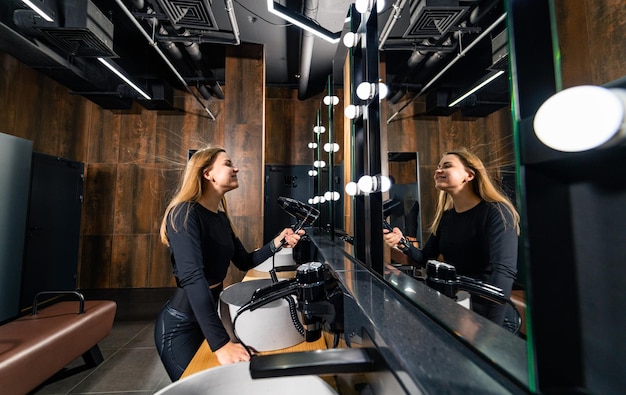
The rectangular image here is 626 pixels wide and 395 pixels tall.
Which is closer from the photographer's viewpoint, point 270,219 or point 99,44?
point 99,44

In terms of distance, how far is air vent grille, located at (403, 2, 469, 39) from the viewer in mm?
559

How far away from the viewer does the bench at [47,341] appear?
148 centimetres

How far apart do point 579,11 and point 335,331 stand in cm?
86

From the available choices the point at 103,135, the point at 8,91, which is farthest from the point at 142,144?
the point at 8,91

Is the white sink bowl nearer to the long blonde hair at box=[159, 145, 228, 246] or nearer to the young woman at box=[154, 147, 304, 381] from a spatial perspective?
the young woman at box=[154, 147, 304, 381]

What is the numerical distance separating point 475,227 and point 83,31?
3.55m

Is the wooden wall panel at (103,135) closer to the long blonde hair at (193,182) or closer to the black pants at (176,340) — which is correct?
the long blonde hair at (193,182)

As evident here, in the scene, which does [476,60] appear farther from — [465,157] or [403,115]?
[403,115]

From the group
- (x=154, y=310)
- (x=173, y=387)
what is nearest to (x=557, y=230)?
(x=173, y=387)

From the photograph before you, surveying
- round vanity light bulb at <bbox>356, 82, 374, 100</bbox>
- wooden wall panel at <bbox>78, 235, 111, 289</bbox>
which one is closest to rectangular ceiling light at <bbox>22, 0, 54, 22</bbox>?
round vanity light bulb at <bbox>356, 82, 374, 100</bbox>

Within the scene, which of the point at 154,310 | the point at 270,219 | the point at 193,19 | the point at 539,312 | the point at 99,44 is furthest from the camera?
the point at 270,219

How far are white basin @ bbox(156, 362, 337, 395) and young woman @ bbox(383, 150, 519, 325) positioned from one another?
0.41 m

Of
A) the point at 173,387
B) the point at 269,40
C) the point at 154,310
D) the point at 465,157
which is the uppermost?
the point at 269,40

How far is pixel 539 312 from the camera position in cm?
27
